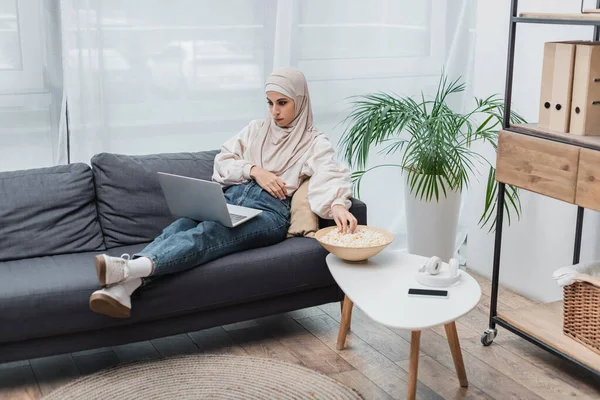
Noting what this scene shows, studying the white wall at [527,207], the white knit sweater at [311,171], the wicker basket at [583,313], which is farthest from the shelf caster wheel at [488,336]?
the white knit sweater at [311,171]

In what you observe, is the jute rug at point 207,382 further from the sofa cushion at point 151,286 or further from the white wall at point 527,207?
the white wall at point 527,207

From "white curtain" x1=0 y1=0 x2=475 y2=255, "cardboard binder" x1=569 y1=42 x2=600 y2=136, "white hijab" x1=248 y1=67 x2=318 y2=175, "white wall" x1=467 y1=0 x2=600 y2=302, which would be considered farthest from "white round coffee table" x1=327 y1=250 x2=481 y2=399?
"white curtain" x1=0 y1=0 x2=475 y2=255

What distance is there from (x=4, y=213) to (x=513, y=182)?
1.92m

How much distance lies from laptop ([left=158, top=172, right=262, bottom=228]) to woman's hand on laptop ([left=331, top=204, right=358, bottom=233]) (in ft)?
0.97

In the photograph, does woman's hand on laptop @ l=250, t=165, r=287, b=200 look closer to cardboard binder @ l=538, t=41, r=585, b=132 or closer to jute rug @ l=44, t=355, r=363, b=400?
jute rug @ l=44, t=355, r=363, b=400

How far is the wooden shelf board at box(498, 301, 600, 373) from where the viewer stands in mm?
2756

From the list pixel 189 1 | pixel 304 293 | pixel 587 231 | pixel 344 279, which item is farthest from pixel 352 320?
pixel 189 1

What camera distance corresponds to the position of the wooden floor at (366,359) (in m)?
2.76

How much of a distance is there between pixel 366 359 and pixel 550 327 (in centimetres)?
70

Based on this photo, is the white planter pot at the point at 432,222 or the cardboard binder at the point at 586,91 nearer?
the cardboard binder at the point at 586,91

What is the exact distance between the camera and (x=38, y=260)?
300 cm

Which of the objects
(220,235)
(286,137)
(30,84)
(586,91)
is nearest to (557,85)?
(586,91)

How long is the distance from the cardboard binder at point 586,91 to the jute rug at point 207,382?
3.96 ft

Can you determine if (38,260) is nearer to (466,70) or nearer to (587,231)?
(587,231)
